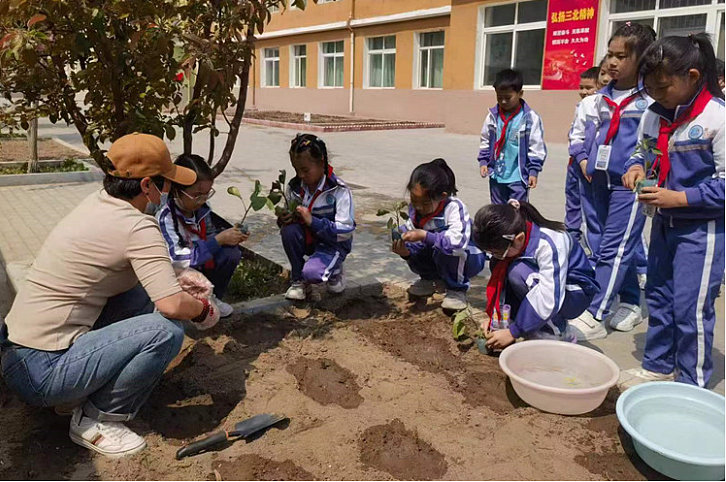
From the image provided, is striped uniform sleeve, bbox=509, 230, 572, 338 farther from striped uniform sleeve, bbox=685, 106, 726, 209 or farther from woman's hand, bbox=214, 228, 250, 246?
woman's hand, bbox=214, 228, 250, 246

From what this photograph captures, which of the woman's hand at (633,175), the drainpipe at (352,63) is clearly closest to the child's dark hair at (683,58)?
the woman's hand at (633,175)

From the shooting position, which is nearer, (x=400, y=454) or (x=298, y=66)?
(x=400, y=454)

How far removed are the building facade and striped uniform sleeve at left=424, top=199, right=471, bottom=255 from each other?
9853 millimetres

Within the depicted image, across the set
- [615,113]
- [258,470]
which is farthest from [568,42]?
[258,470]

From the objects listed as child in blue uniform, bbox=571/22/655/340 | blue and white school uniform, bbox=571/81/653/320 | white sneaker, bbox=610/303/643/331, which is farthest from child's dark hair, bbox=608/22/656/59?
white sneaker, bbox=610/303/643/331

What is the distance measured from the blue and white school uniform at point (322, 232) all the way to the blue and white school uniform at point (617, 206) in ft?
5.18

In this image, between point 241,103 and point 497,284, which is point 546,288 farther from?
point 241,103

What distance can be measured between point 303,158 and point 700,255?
2182 millimetres

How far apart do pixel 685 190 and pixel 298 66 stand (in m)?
24.4

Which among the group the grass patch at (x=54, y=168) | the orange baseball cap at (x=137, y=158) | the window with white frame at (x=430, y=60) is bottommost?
the grass patch at (x=54, y=168)

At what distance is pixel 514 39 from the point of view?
15312 mm

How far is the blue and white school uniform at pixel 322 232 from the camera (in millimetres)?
3895

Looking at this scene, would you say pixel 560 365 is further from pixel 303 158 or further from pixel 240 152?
pixel 240 152

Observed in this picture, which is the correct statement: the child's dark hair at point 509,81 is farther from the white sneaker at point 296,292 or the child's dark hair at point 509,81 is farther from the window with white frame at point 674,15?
the window with white frame at point 674,15
